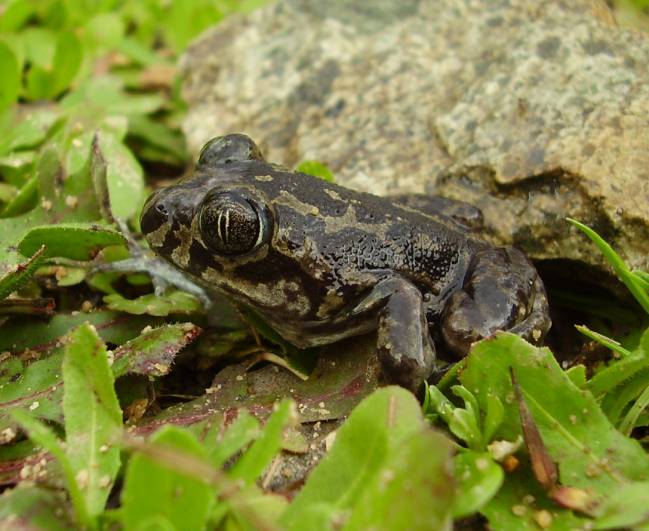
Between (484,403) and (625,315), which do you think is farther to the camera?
(625,315)

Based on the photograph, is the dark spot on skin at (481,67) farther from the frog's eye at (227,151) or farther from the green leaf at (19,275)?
the green leaf at (19,275)

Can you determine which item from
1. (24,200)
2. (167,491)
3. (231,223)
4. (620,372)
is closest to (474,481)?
(620,372)

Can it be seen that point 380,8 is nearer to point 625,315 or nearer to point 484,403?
point 625,315

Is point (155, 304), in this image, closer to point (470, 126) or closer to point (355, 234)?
point (355, 234)

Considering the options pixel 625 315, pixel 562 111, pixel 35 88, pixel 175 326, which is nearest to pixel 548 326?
pixel 625 315

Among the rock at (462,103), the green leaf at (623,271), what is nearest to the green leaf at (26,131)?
the rock at (462,103)

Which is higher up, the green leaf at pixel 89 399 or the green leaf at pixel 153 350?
the green leaf at pixel 89 399
